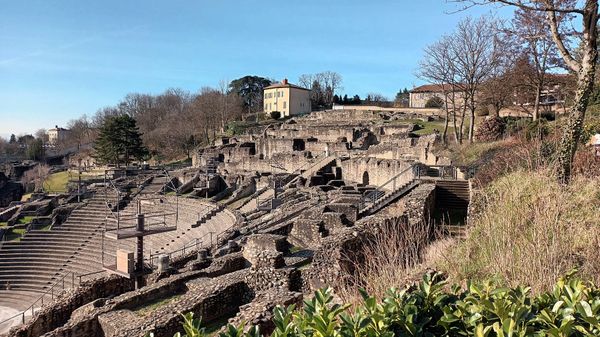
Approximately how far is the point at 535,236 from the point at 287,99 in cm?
7422

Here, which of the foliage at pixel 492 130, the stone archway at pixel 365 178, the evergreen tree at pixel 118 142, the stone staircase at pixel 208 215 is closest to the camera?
the foliage at pixel 492 130

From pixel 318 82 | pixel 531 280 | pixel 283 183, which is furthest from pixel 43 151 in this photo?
pixel 531 280

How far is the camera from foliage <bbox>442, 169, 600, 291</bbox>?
5328 mm

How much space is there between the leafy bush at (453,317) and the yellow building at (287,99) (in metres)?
75.7

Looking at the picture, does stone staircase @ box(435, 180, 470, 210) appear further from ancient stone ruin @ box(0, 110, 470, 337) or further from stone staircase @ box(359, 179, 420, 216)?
stone staircase @ box(359, 179, 420, 216)

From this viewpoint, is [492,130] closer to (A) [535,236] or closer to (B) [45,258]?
(A) [535,236]

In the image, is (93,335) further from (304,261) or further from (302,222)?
(302,222)

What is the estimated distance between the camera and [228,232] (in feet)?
73.4

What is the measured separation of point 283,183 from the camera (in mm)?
34469

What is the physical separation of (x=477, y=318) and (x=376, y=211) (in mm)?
14318

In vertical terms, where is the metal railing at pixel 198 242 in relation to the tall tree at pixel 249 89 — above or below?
below

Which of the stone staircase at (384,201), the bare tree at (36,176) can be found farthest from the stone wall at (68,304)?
the bare tree at (36,176)

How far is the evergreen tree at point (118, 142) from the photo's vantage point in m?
58.4

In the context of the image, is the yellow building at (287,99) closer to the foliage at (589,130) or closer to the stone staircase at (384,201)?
the stone staircase at (384,201)
